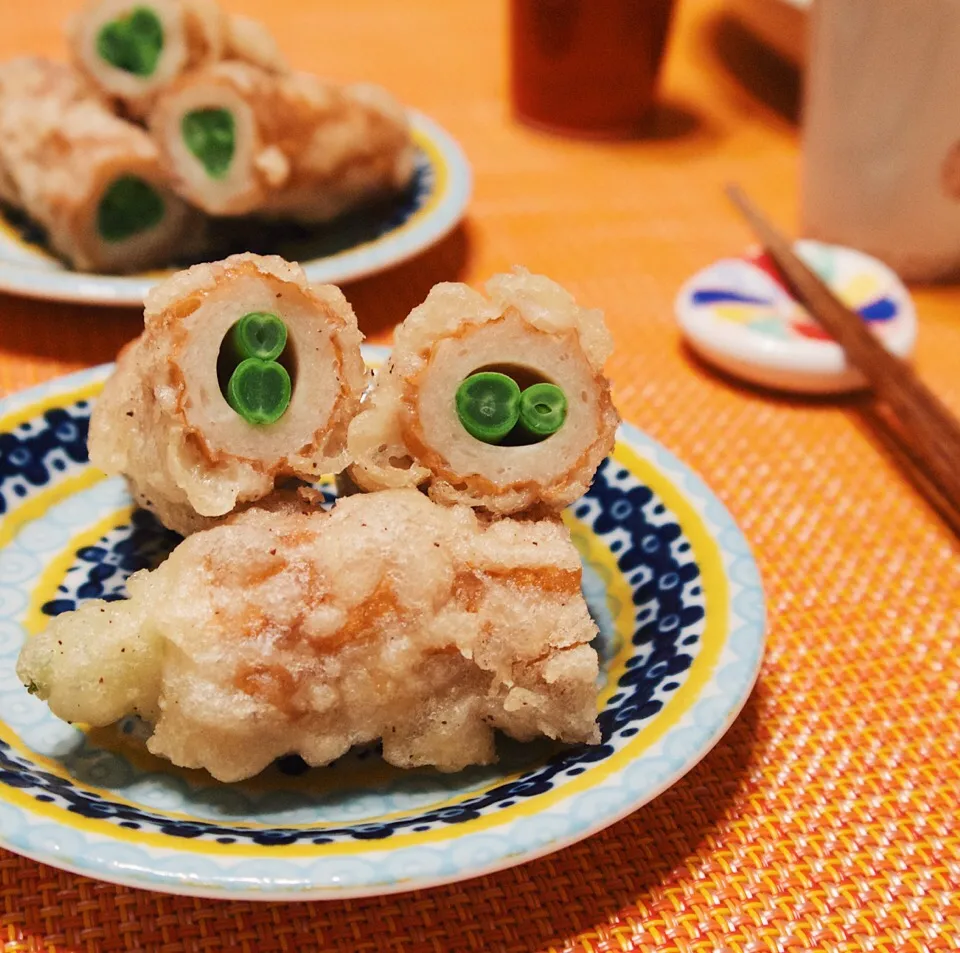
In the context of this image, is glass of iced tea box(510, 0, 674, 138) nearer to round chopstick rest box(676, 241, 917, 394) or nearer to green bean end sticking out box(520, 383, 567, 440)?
round chopstick rest box(676, 241, 917, 394)

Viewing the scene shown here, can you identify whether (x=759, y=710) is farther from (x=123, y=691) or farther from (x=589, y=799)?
(x=123, y=691)

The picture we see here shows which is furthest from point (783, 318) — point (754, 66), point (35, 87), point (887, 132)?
point (754, 66)

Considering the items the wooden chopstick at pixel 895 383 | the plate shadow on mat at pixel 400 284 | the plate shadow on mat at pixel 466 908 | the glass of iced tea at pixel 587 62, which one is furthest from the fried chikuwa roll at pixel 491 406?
the glass of iced tea at pixel 587 62

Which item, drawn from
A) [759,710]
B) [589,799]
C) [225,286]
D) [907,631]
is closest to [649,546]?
[759,710]

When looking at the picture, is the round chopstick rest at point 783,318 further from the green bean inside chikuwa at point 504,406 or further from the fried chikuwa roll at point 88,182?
the fried chikuwa roll at point 88,182

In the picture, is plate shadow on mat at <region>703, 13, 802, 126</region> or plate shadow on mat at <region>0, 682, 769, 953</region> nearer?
plate shadow on mat at <region>0, 682, 769, 953</region>

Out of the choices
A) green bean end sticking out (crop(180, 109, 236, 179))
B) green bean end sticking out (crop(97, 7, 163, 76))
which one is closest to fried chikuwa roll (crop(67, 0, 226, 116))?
green bean end sticking out (crop(97, 7, 163, 76))
